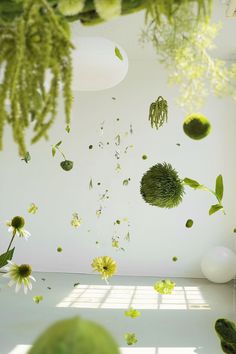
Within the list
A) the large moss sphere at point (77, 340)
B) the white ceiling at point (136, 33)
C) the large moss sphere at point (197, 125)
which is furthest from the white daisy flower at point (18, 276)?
the white ceiling at point (136, 33)

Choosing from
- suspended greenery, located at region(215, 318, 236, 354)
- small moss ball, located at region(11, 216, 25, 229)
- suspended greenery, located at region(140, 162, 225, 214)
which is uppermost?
suspended greenery, located at region(140, 162, 225, 214)

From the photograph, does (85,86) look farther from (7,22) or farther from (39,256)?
(39,256)

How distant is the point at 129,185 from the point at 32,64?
5224mm

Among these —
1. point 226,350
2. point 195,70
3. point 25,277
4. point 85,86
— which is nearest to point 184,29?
point 195,70

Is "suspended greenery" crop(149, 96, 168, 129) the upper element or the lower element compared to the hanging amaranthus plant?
upper

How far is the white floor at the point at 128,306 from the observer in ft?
10.3

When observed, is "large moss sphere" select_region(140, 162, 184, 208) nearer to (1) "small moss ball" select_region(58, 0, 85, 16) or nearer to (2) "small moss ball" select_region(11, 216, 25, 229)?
(2) "small moss ball" select_region(11, 216, 25, 229)

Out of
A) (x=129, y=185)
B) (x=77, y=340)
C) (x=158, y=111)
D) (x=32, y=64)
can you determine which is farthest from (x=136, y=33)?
(x=77, y=340)

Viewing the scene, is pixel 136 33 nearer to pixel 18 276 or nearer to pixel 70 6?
pixel 18 276

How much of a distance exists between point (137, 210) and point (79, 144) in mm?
1063

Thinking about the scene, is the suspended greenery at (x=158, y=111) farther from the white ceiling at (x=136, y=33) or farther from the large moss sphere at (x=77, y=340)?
the large moss sphere at (x=77, y=340)

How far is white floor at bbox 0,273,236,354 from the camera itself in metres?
3.13

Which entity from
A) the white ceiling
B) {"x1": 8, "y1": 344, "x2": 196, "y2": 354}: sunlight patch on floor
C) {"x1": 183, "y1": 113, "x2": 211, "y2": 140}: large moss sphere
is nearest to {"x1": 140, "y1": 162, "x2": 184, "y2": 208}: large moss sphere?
{"x1": 183, "y1": 113, "x2": 211, "y2": 140}: large moss sphere

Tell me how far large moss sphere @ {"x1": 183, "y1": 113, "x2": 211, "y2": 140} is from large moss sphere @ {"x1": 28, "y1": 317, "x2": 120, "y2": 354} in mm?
315
